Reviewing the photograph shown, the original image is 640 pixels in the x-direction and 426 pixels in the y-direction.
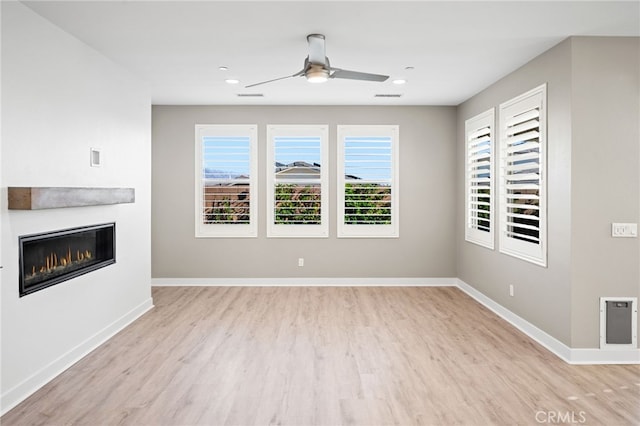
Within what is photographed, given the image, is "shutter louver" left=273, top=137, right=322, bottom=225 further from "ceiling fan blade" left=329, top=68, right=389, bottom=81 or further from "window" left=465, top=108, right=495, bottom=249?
"ceiling fan blade" left=329, top=68, right=389, bottom=81

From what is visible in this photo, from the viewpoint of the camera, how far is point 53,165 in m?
3.12

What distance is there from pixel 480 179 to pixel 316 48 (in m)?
3.04

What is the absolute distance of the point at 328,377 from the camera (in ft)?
10.0

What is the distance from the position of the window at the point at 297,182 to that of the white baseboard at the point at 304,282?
0.71m

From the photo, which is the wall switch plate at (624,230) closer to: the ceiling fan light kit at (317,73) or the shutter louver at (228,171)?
the ceiling fan light kit at (317,73)

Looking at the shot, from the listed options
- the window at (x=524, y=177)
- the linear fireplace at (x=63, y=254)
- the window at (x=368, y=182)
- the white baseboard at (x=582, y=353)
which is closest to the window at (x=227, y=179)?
the window at (x=368, y=182)

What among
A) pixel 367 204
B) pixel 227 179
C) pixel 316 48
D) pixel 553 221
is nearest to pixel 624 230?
pixel 553 221

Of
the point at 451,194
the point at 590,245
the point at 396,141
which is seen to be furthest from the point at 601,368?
the point at 396,141

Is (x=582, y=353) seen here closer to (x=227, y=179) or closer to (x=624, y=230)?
(x=624, y=230)

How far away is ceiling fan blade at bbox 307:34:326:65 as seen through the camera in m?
3.25

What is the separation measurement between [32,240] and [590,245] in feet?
14.4

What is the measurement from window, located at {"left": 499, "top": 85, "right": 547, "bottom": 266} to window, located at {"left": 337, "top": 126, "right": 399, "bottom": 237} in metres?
1.86

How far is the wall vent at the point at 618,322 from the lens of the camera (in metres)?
3.34

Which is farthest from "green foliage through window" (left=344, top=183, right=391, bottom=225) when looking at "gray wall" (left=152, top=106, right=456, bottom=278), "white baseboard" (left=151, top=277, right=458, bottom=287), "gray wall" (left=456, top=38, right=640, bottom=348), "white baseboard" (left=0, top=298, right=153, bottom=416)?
"white baseboard" (left=0, top=298, right=153, bottom=416)
